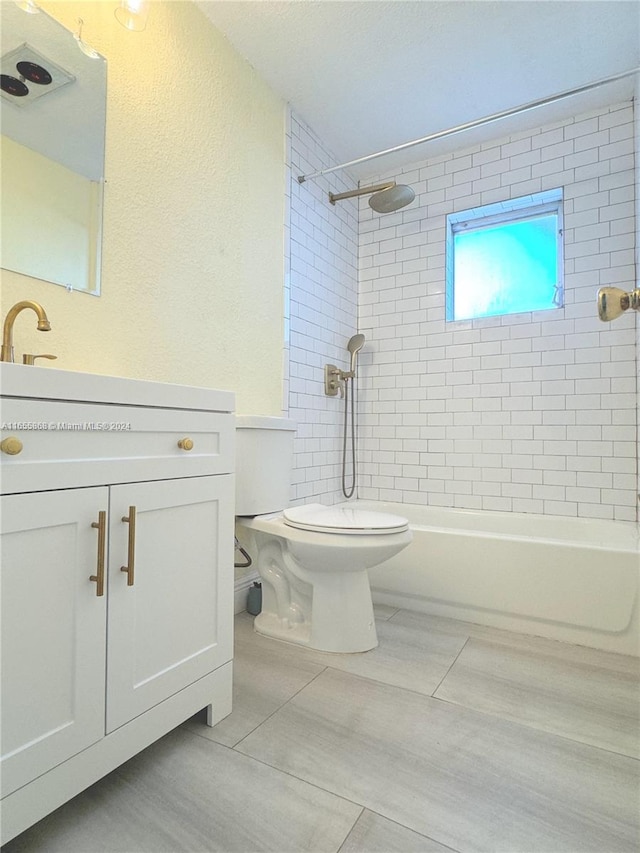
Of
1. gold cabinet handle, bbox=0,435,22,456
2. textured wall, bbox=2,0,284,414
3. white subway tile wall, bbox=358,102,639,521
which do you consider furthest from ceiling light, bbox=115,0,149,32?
gold cabinet handle, bbox=0,435,22,456

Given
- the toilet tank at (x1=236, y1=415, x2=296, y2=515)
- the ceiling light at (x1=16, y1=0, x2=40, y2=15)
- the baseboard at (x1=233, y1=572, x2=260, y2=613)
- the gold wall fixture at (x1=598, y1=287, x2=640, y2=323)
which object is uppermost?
the ceiling light at (x1=16, y1=0, x2=40, y2=15)

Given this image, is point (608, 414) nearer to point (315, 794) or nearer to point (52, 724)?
point (315, 794)

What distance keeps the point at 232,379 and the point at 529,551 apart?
4.64 ft

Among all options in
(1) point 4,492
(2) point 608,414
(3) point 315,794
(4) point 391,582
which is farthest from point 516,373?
(1) point 4,492

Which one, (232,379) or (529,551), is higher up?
(232,379)

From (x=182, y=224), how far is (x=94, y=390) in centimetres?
109

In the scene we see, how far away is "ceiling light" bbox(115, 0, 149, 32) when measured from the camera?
1.44 m

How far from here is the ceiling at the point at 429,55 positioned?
182cm

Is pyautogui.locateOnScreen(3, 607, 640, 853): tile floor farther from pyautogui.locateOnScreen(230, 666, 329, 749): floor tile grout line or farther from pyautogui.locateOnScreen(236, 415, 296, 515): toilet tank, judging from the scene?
pyautogui.locateOnScreen(236, 415, 296, 515): toilet tank

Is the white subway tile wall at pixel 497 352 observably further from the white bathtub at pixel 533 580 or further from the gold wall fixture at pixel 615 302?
the gold wall fixture at pixel 615 302

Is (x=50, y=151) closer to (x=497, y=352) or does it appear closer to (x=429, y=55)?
(x=429, y=55)

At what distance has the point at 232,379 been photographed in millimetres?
2000

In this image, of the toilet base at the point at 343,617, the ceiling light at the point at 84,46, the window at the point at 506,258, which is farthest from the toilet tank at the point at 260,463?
the window at the point at 506,258

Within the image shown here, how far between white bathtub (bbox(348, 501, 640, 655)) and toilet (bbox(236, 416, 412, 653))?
433mm
